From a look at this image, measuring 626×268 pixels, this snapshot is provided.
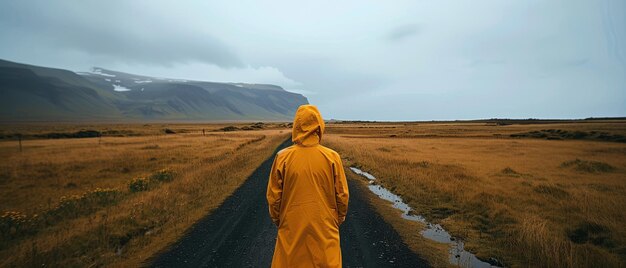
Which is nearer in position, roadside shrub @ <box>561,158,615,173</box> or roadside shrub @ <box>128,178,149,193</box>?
roadside shrub @ <box>128,178,149,193</box>

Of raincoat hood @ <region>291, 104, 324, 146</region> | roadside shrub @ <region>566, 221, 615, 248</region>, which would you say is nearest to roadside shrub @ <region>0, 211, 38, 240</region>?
raincoat hood @ <region>291, 104, 324, 146</region>

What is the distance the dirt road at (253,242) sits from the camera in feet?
21.3

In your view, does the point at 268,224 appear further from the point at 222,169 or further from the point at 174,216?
the point at 222,169

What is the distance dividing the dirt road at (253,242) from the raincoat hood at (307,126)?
3867 millimetres

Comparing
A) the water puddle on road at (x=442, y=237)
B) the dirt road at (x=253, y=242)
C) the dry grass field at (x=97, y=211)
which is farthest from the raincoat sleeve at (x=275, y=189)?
the water puddle on road at (x=442, y=237)

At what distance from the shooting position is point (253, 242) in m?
7.52

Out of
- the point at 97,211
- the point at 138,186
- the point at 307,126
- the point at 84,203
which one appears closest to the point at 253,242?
the point at 307,126

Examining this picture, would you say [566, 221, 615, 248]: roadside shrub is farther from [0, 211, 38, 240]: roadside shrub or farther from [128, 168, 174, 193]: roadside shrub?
[128, 168, 174, 193]: roadside shrub

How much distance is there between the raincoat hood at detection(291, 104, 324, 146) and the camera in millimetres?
3460

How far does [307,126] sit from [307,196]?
768 mm

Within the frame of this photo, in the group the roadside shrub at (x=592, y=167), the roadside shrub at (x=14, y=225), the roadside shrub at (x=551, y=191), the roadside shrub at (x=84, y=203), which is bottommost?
the roadside shrub at (x=84, y=203)

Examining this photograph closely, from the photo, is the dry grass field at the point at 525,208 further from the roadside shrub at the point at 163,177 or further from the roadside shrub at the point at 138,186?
the roadside shrub at the point at 163,177

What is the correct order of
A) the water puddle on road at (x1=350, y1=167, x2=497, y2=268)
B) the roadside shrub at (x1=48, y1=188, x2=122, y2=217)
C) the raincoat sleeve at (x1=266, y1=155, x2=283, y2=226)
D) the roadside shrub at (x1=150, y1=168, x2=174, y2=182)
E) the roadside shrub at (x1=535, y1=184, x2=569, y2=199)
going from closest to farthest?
the raincoat sleeve at (x1=266, y1=155, x2=283, y2=226), the water puddle on road at (x1=350, y1=167, x2=497, y2=268), the roadside shrub at (x1=48, y1=188, x2=122, y2=217), the roadside shrub at (x1=535, y1=184, x2=569, y2=199), the roadside shrub at (x1=150, y1=168, x2=174, y2=182)

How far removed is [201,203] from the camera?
445 inches
